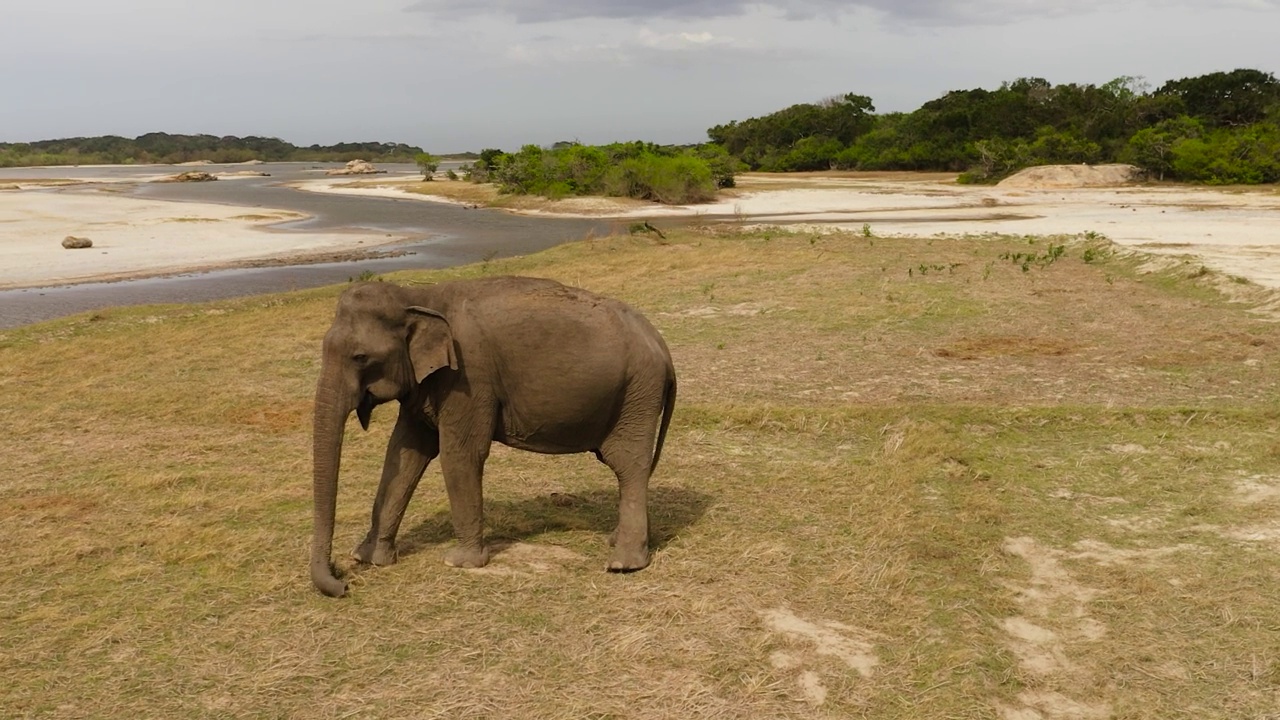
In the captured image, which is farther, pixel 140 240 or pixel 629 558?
pixel 140 240

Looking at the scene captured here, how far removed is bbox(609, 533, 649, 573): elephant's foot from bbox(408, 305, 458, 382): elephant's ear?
1623 mm

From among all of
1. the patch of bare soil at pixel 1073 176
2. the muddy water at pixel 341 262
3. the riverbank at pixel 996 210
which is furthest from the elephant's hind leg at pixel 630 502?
the patch of bare soil at pixel 1073 176

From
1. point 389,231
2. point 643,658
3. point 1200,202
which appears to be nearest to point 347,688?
point 643,658

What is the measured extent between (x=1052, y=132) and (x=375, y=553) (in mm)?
65367

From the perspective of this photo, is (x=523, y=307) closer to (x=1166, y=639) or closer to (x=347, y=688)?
(x=347, y=688)

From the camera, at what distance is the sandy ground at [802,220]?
27.0m

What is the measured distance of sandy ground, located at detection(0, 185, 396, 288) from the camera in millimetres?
28156

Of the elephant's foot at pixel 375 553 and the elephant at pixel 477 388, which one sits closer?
the elephant at pixel 477 388

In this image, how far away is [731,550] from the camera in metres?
6.91

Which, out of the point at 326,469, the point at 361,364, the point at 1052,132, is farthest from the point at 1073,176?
the point at 326,469

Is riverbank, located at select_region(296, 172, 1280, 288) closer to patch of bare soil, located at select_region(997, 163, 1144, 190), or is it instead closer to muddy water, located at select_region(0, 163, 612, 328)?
patch of bare soil, located at select_region(997, 163, 1144, 190)

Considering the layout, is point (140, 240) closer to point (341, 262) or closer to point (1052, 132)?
point (341, 262)

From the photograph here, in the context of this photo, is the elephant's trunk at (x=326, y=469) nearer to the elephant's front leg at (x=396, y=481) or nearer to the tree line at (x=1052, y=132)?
the elephant's front leg at (x=396, y=481)

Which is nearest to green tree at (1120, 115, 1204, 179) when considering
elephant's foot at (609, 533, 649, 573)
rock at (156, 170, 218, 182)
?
elephant's foot at (609, 533, 649, 573)
